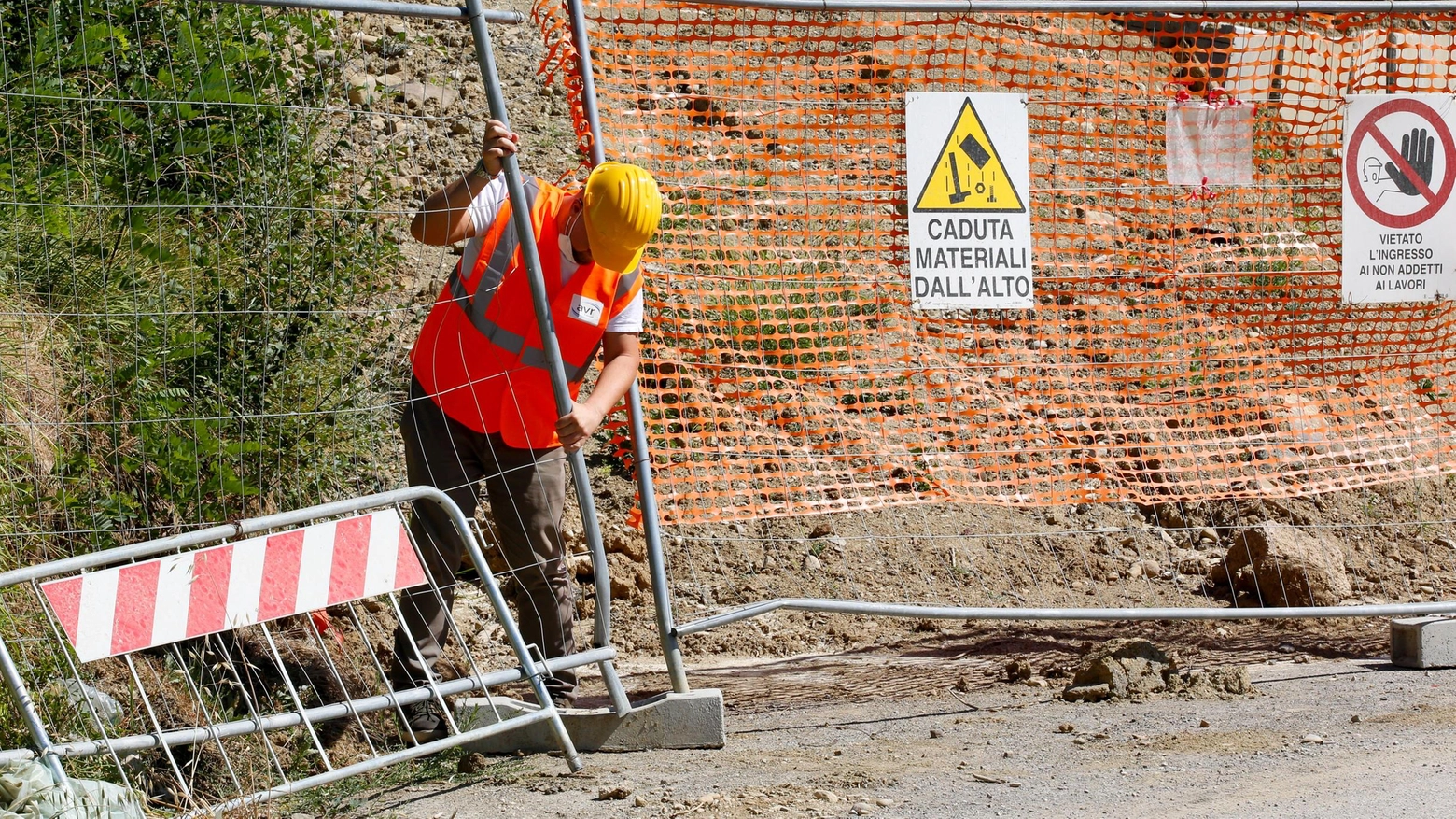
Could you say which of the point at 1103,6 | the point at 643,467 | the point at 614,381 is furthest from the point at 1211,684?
the point at 1103,6

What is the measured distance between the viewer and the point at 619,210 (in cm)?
432

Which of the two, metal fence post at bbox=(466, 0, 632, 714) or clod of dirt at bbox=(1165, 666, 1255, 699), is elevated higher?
metal fence post at bbox=(466, 0, 632, 714)

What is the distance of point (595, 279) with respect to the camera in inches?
179

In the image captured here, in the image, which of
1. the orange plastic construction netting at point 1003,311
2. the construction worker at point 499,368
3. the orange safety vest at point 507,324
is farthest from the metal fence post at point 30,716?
the orange plastic construction netting at point 1003,311

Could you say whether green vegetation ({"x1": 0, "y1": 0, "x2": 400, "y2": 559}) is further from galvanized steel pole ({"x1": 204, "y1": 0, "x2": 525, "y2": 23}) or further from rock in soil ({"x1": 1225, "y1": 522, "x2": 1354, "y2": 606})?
rock in soil ({"x1": 1225, "y1": 522, "x2": 1354, "y2": 606})

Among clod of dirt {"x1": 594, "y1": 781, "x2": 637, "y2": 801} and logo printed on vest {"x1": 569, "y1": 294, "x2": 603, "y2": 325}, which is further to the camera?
logo printed on vest {"x1": 569, "y1": 294, "x2": 603, "y2": 325}

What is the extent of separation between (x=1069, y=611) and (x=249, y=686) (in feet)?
10.4

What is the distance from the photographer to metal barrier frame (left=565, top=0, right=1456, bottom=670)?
4855 millimetres

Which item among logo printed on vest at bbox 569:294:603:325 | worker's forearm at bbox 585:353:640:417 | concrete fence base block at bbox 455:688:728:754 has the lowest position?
concrete fence base block at bbox 455:688:728:754

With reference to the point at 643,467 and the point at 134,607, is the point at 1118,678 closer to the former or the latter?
the point at 643,467

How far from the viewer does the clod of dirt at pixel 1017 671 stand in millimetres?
5562

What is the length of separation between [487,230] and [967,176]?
2.13 meters

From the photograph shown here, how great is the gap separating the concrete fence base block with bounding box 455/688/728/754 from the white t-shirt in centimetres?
131

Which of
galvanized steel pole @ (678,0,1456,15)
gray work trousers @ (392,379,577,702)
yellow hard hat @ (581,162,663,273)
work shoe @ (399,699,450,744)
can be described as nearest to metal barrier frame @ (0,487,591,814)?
gray work trousers @ (392,379,577,702)
